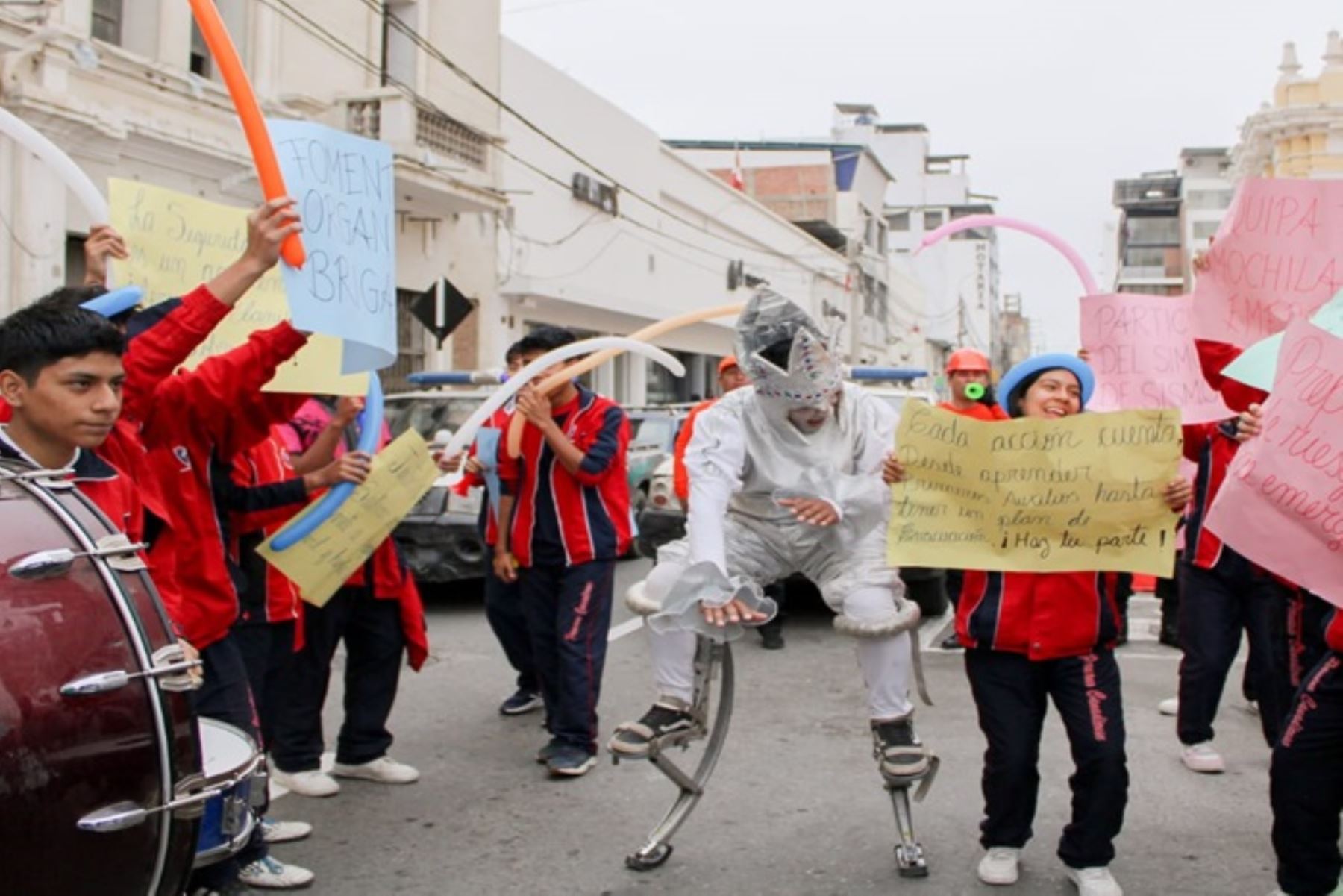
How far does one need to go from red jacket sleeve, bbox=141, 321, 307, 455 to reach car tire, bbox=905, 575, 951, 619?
6.14m

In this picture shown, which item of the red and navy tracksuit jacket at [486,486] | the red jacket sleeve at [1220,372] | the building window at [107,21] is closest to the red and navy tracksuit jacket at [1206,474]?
the red jacket sleeve at [1220,372]

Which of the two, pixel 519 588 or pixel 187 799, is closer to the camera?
pixel 187 799

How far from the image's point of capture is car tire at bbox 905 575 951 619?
912 centimetres

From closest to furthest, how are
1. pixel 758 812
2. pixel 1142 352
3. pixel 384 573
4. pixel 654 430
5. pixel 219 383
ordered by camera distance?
pixel 219 383
pixel 758 812
pixel 1142 352
pixel 384 573
pixel 654 430

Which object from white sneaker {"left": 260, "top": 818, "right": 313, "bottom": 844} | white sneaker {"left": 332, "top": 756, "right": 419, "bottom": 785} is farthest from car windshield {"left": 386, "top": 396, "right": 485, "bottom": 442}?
white sneaker {"left": 260, "top": 818, "right": 313, "bottom": 844}

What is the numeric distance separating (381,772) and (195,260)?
220 cm

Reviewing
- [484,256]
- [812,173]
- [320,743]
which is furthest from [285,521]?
[812,173]

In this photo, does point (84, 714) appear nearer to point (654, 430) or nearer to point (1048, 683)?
point (1048, 683)

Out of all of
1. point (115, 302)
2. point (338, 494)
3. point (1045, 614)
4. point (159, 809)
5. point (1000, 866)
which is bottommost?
point (1000, 866)

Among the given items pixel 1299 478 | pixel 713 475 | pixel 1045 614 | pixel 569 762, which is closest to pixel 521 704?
pixel 569 762

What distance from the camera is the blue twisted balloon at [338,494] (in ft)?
14.8

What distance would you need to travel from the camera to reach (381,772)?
5.22 metres

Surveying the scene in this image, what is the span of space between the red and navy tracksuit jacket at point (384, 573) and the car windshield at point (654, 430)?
781 centimetres

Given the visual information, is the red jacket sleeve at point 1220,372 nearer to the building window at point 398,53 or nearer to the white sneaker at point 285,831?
the white sneaker at point 285,831
